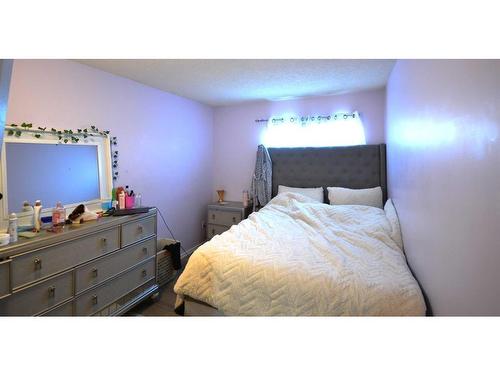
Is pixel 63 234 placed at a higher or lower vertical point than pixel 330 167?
lower

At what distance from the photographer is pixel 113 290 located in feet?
6.30

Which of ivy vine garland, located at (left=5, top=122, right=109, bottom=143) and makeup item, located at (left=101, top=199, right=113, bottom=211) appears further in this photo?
makeup item, located at (left=101, top=199, right=113, bottom=211)

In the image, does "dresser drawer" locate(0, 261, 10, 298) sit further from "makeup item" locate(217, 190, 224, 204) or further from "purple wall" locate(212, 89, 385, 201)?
"purple wall" locate(212, 89, 385, 201)

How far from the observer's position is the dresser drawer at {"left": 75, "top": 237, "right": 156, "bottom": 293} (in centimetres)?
169

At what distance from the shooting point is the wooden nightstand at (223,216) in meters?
3.43

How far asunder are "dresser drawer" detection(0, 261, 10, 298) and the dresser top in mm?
47

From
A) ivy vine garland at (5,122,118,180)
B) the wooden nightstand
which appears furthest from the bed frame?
ivy vine garland at (5,122,118,180)

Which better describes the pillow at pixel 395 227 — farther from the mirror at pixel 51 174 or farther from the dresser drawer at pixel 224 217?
the mirror at pixel 51 174

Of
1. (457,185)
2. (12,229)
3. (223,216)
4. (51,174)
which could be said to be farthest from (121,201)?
(457,185)

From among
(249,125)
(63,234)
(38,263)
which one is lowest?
(38,263)

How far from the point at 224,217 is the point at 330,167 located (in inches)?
64.1

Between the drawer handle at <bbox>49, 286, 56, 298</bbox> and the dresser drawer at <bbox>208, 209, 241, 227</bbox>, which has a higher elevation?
the dresser drawer at <bbox>208, 209, 241, 227</bbox>

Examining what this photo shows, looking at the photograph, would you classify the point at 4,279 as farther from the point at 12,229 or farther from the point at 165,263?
the point at 165,263
